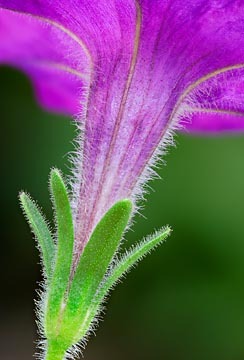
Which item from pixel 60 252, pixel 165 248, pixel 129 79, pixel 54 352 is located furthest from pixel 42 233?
pixel 165 248

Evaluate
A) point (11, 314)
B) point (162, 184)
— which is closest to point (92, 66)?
point (162, 184)

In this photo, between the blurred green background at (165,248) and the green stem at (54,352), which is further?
the blurred green background at (165,248)

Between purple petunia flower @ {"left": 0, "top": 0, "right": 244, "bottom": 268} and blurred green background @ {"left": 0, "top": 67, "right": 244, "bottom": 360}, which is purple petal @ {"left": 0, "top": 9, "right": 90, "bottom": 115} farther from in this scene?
blurred green background @ {"left": 0, "top": 67, "right": 244, "bottom": 360}

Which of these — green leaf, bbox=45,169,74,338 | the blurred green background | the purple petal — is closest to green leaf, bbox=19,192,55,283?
green leaf, bbox=45,169,74,338

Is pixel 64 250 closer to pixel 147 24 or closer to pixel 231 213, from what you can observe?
pixel 147 24

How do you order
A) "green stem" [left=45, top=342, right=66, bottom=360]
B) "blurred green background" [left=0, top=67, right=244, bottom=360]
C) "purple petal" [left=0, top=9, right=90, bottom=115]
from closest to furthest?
"green stem" [left=45, top=342, right=66, bottom=360] < "purple petal" [left=0, top=9, right=90, bottom=115] < "blurred green background" [left=0, top=67, right=244, bottom=360]

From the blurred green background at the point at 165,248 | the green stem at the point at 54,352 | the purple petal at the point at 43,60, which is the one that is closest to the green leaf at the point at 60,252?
the green stem at the point at 54,352

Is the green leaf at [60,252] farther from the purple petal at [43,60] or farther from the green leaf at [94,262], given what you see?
the purple petal at [43,60]
